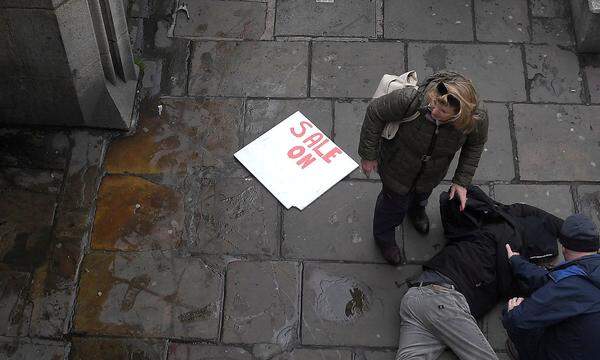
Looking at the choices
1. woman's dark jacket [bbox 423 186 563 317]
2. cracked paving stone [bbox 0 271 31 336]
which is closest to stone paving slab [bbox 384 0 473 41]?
woman's dark jacket [bbox 423 186 563 317]

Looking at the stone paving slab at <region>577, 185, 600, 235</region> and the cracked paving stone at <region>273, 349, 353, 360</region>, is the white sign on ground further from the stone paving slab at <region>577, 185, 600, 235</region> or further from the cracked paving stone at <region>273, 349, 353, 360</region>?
the stone paving slab at <region>577, 185, 600, 235</region>

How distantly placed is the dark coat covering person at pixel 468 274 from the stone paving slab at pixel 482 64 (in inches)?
45.5

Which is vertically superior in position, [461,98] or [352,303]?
[461,98]

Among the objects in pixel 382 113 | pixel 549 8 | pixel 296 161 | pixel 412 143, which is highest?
pixel 382 113

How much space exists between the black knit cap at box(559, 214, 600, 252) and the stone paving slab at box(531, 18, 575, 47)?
2299mm

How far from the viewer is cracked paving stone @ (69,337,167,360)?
4289mm

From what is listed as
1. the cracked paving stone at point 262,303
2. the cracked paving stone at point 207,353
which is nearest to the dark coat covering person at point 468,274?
the cracked paving stone at point 262,303

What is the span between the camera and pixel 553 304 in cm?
365


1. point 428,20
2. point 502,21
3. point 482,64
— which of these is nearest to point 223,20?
point 428,20

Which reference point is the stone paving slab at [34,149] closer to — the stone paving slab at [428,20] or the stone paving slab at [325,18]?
the stone paving slab at [325,18]

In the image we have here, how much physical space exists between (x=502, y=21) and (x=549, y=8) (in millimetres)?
432

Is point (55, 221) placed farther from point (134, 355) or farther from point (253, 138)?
point (253, 138)

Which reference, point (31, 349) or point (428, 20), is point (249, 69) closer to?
point (428, 20)

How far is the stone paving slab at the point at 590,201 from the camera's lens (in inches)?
190
